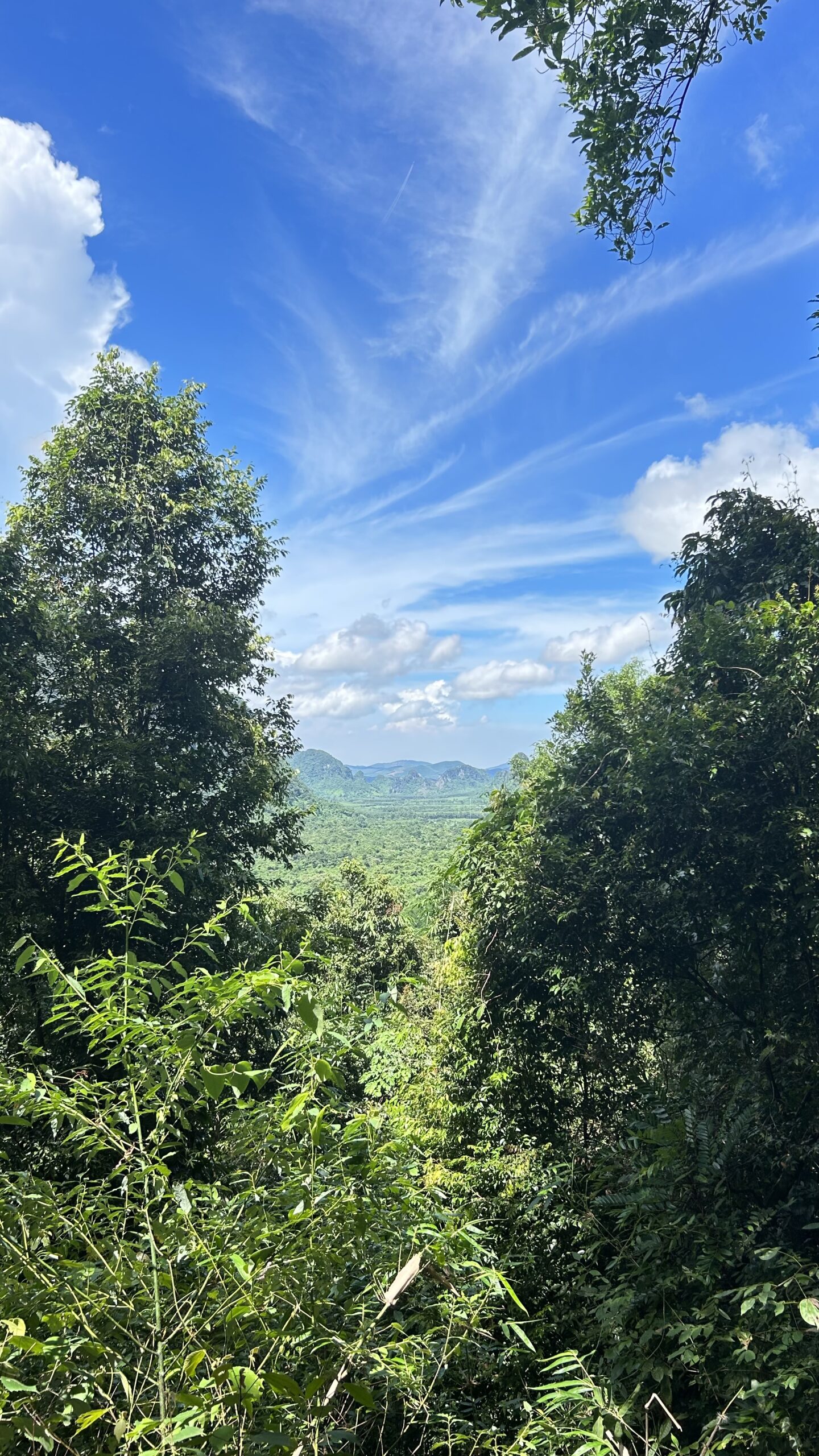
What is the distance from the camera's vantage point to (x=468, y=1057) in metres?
6.20

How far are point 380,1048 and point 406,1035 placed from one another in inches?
16.7

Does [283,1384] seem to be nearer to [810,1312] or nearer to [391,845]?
[810,1312]

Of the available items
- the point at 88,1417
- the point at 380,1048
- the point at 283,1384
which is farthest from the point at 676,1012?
the point at 88,1417

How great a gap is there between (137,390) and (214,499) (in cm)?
170

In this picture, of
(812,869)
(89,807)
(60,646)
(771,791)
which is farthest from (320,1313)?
(60,646)

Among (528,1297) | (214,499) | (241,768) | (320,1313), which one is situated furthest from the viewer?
(214,499)

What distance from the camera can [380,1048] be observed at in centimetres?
791

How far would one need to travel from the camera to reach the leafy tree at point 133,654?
19.7 ft

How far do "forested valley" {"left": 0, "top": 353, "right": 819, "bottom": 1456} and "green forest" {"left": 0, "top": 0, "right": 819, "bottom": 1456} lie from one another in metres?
0.02

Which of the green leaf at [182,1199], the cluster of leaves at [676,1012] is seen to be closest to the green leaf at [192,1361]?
the green leaf at [182,1199]

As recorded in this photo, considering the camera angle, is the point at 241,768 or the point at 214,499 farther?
the point at 214,499

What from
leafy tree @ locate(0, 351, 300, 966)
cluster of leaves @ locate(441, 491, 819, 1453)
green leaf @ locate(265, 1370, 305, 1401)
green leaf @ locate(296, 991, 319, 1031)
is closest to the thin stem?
green leaf @ locate(265, 1370, 305, 1401)

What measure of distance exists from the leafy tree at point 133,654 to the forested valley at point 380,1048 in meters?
0.04

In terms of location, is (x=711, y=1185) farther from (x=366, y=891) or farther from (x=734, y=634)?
Result: (x=366, y=891)
